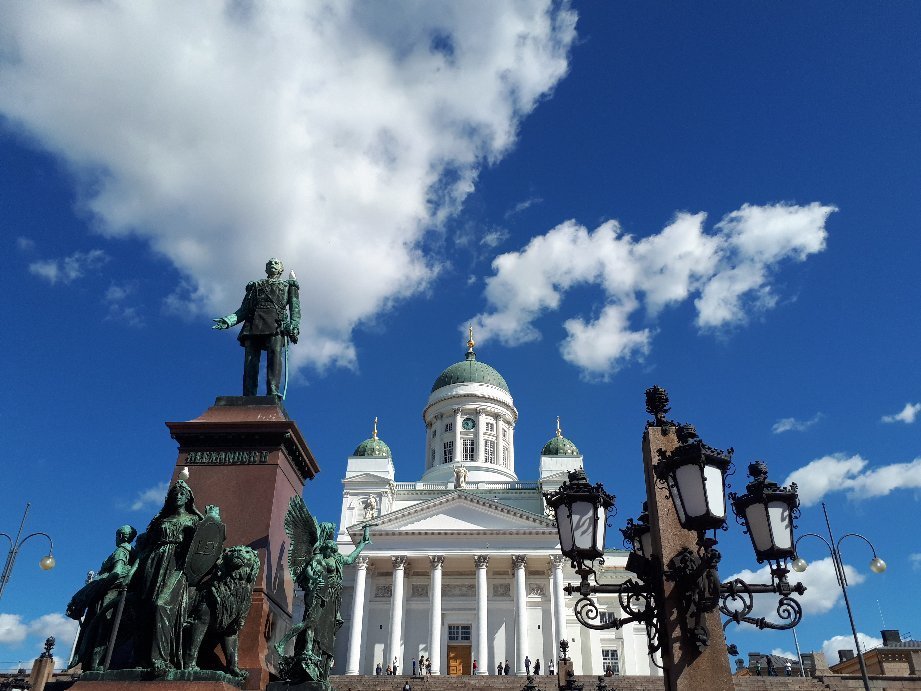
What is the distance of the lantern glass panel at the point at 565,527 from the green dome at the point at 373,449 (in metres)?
56.6

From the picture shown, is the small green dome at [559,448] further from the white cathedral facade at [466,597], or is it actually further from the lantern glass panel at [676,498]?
the lantern glass panel at [676,498]

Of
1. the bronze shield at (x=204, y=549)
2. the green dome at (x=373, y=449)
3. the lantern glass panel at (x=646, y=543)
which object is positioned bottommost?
the bronze shield at (x=204, y=549)

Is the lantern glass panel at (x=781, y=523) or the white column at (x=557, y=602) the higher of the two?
the white column at (x=557, y=602)

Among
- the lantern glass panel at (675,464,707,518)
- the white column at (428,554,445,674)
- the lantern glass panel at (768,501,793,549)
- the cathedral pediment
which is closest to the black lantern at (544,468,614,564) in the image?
the lantern glass panel at (675,464,707,518)

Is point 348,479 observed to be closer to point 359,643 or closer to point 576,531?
point 359,643

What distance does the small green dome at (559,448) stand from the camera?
61.7 metres

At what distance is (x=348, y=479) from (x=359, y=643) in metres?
15.1

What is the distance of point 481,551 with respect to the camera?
156 ft

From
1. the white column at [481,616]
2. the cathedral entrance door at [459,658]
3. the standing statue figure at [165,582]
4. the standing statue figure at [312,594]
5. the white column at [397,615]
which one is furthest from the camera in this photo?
the cathedral entrance door at [459,658]

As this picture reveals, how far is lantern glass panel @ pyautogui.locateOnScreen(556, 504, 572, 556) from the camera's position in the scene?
225 inches

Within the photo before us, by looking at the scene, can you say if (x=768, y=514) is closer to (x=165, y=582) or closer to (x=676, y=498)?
(x=676, y=498)

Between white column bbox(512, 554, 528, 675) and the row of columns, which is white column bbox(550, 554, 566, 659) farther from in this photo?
white column bbox(512, 554, 528, 675)

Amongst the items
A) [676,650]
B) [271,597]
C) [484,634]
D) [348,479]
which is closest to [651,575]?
[676,650]

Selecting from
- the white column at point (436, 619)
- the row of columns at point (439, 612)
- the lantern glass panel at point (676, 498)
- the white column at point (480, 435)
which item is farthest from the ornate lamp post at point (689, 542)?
the white column at point (480, 435)
